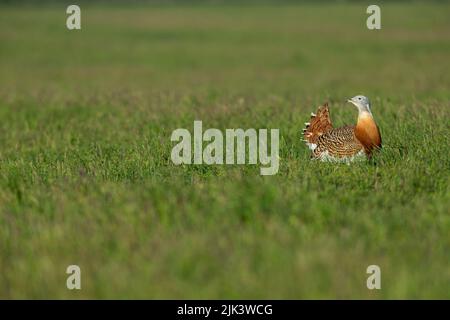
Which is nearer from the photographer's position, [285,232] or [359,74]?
[285,232]

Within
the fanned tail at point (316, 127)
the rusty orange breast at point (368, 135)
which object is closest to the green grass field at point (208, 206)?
the rusty orange breast at point (368, 135)

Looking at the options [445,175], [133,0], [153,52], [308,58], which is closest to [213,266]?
[445,175]

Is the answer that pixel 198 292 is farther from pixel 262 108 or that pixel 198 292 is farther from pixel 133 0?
pixel 133 0

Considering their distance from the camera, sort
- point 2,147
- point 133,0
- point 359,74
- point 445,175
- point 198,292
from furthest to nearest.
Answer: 1. point 133,0
2. point 359,74
3. point 2,147
4. point 445,175
5. point 198,292

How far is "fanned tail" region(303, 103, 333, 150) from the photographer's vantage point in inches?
327

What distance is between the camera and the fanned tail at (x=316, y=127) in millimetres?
8301

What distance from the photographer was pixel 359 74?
23.9m

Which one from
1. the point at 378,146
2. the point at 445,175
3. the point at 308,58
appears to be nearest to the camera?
the point at 445,175

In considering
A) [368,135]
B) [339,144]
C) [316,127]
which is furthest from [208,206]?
[316,127]

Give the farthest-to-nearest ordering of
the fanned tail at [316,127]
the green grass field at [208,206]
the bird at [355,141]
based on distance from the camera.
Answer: the fanned tail at [316,127] → the bird at [355,141] → the green grass field at [208,206]

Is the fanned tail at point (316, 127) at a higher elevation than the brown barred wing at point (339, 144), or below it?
higher

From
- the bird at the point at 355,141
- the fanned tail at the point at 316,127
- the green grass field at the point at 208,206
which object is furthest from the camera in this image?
the fanned tail at the point at 316,127

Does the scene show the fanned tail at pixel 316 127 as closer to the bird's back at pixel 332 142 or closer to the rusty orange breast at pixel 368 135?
the bird's back at pixel 332 142
